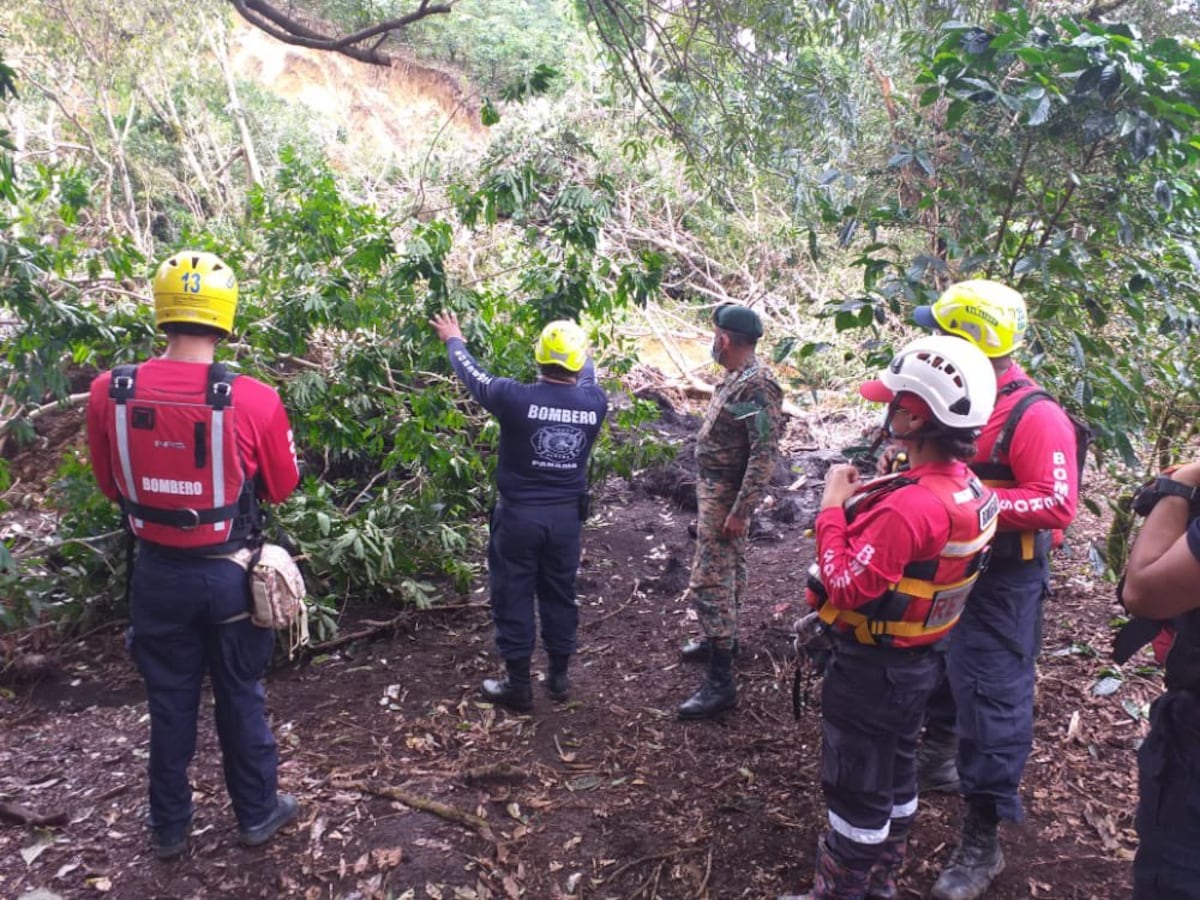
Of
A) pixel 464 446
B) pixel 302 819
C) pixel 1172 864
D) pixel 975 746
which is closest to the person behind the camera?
pixel 1172 864

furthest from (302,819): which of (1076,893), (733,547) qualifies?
(1076,893)

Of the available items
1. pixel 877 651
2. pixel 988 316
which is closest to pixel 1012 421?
pixel 988 316

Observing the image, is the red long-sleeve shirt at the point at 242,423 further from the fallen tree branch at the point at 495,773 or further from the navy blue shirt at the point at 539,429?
the fallen tree branch at the point at 495,773

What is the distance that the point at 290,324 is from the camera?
4797mm

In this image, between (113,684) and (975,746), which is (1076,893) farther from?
(113,684)

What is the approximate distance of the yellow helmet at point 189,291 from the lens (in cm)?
286

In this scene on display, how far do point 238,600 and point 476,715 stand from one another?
66.2 inches

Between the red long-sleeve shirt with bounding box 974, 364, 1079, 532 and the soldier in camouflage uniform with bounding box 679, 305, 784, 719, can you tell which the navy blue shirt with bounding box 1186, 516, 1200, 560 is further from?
the soldier in camouflage uniform with bounding box 679, 305, 784, 719

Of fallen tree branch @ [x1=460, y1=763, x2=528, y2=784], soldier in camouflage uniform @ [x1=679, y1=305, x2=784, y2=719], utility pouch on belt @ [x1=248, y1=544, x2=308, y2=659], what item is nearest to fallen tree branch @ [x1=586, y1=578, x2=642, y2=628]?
soldier in camouflage uniform @ [x1=679, y1=305, x2=784, y2=719]

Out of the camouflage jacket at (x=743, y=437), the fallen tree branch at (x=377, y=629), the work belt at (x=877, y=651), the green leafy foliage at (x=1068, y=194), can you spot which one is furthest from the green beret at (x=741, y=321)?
the fallen tree branch at (x=377, y=629)

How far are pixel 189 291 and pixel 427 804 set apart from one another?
220 cm

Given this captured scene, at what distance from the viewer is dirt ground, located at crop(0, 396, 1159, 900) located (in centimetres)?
306

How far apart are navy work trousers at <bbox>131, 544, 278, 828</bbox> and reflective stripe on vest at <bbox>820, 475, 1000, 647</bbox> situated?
208cm

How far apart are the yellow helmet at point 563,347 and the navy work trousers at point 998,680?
6.59ft
